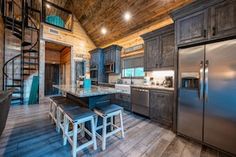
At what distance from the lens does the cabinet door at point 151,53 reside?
10.6 feet

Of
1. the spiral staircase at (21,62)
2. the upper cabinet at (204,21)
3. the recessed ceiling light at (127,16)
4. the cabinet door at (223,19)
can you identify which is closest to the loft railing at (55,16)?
the spiral staircase at (21,62)

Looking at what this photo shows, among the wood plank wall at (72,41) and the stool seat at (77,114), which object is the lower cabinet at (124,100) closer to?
the stool seat at (77,114)

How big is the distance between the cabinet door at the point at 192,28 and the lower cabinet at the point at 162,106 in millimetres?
1236

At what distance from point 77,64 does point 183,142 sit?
5585 mm

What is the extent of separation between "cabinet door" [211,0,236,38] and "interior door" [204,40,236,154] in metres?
0.16

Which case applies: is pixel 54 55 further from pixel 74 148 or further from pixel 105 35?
pixel 74 148

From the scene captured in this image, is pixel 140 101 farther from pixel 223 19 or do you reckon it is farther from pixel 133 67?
pixel 223 19

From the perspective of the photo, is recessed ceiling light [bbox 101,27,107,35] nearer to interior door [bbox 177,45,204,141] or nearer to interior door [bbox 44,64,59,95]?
interior door [bbox 177,45,204,141]

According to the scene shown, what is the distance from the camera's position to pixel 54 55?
769cm

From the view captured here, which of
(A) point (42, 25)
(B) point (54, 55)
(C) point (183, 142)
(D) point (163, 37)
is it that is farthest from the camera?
(B) point (54, 55)

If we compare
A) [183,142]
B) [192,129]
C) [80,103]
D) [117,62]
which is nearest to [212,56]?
[192,129]

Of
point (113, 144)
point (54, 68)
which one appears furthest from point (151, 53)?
point (54, 68)

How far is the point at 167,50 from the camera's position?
299cm

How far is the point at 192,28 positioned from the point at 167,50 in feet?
2.87
